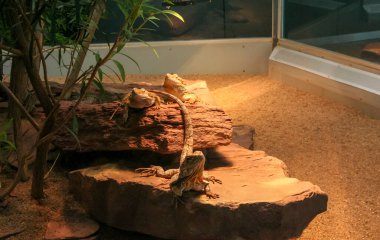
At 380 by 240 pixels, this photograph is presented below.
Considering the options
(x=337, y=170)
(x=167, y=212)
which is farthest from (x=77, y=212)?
(x=337, y=170)

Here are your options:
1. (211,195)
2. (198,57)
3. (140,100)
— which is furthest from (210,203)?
(198,57)

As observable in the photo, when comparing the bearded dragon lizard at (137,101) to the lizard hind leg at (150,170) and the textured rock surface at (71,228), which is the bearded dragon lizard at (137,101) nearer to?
the lizard hind leg at (150,170)

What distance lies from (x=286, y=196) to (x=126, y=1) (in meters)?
1.47

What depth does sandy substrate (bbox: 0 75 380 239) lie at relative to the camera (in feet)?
11.6

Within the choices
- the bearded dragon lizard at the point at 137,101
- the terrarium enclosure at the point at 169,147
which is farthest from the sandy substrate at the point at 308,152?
the bearded dragon lizard at the point at 137,101

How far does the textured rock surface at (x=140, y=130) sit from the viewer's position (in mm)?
3605

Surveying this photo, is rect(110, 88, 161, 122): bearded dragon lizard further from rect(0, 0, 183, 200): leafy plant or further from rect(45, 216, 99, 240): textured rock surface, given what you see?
rect(45, 216, 99, 240): textured rock surface

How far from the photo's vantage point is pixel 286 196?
3.14 meters

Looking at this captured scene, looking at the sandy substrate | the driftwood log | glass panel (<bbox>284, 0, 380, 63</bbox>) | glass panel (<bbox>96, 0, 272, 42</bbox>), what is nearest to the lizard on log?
the driftwood log

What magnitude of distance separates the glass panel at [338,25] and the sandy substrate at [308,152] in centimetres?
63

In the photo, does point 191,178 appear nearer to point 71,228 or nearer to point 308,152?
point 71,228

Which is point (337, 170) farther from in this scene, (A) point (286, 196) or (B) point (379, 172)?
(A) point (286, 196)

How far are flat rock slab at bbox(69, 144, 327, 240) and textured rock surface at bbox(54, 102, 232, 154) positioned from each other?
18cm

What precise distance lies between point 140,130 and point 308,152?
1699 millimetres
